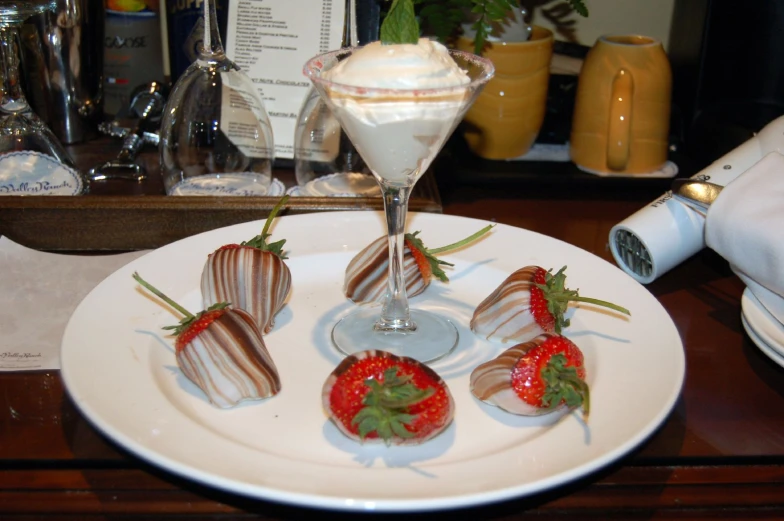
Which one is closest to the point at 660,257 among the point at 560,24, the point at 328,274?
the point at 328,274

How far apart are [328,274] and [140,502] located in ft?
1.32

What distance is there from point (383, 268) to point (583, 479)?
0.36m

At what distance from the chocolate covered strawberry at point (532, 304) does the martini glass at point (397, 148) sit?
0.07 metres

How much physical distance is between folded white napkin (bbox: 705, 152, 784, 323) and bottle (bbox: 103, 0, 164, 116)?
97 centimetres

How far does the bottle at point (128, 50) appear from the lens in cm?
134

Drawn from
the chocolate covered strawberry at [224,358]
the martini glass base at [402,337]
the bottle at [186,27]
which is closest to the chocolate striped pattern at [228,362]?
the chocolate covered strawberry at [224,358]

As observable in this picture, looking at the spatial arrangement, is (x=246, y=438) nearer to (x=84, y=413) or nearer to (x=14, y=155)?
(x=84, y=413)

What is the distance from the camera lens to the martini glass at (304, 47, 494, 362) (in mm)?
676

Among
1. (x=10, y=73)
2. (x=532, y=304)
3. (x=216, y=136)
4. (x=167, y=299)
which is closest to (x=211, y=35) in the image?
(x=216, y=136)

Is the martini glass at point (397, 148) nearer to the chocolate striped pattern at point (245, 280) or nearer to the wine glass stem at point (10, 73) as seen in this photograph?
the chocolate striped pattern at point (245, 280)

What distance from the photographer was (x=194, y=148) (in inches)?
45.6

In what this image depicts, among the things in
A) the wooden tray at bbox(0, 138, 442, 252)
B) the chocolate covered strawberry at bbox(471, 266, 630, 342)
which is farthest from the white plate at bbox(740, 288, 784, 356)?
the wooden tray at bbox(0, 138, 442, 252)

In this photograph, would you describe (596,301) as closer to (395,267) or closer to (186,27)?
(395,267)

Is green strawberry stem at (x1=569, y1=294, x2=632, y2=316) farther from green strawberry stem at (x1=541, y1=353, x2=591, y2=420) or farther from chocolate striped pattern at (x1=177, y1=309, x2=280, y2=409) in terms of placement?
chocolate striped pattern at (x1=177, y1=309, x2=280, y2=409)
